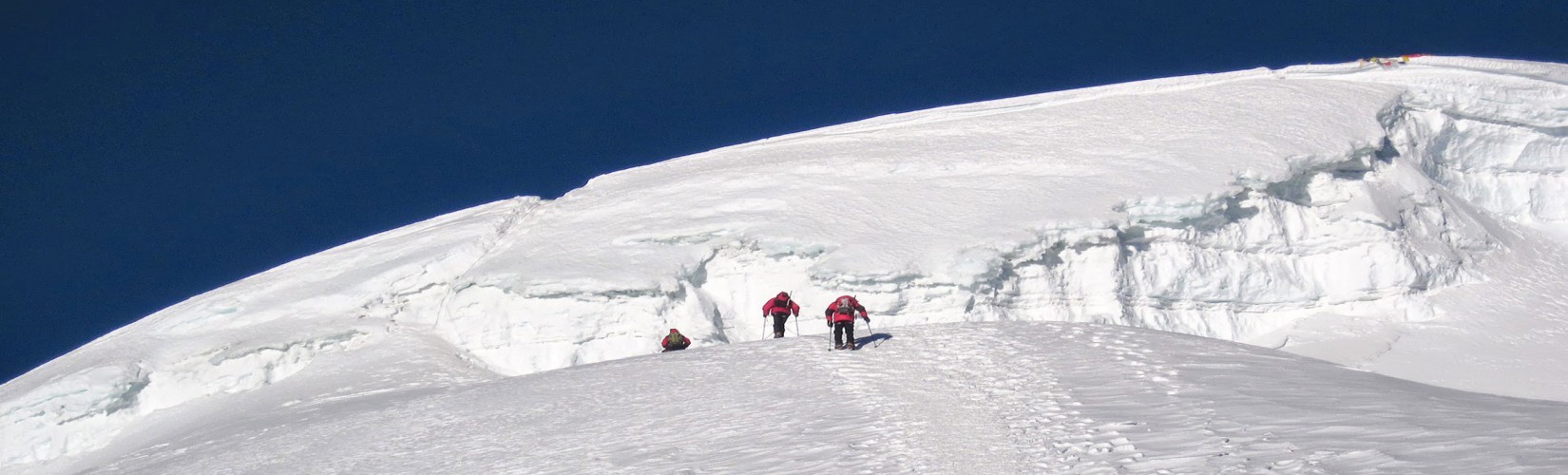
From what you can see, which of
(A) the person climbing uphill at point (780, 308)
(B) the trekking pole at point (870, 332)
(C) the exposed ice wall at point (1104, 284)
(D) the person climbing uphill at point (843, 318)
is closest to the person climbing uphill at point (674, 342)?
(C) the exposed ice wall at point (1104, 284)

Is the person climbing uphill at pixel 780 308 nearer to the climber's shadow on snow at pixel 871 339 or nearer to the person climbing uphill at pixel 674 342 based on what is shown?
the climber's shadow on snow at pixel 871 339

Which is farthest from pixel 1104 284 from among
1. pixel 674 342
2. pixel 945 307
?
pixel 674 342

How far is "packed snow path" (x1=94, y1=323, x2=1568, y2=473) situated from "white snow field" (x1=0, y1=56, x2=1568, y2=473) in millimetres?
87

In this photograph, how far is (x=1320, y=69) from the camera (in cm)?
3591

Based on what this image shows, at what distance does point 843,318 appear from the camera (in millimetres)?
20797

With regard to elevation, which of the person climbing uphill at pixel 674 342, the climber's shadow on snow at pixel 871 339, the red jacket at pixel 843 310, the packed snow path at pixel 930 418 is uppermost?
the red jacket at pixel 843 310

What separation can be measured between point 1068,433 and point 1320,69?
25.4 metres

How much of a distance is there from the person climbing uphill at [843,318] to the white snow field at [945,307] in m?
0.50

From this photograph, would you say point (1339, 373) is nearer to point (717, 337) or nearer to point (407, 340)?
point (717, 337)

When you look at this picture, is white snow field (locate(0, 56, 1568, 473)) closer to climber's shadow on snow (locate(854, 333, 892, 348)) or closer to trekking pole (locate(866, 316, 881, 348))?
climber's shadow on snow (locate(854, 333, 892, 348))

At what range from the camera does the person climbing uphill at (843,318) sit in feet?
68.3

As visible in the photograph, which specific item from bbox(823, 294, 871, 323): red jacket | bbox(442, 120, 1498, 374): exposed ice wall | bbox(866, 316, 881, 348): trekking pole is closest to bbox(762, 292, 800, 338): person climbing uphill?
bbox(866, 316, 881, 348): trekking pole

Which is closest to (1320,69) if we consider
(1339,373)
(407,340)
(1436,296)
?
(1436,296)

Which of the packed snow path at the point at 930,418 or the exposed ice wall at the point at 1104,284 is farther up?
the exposed ice wall at the point at 1104,284
